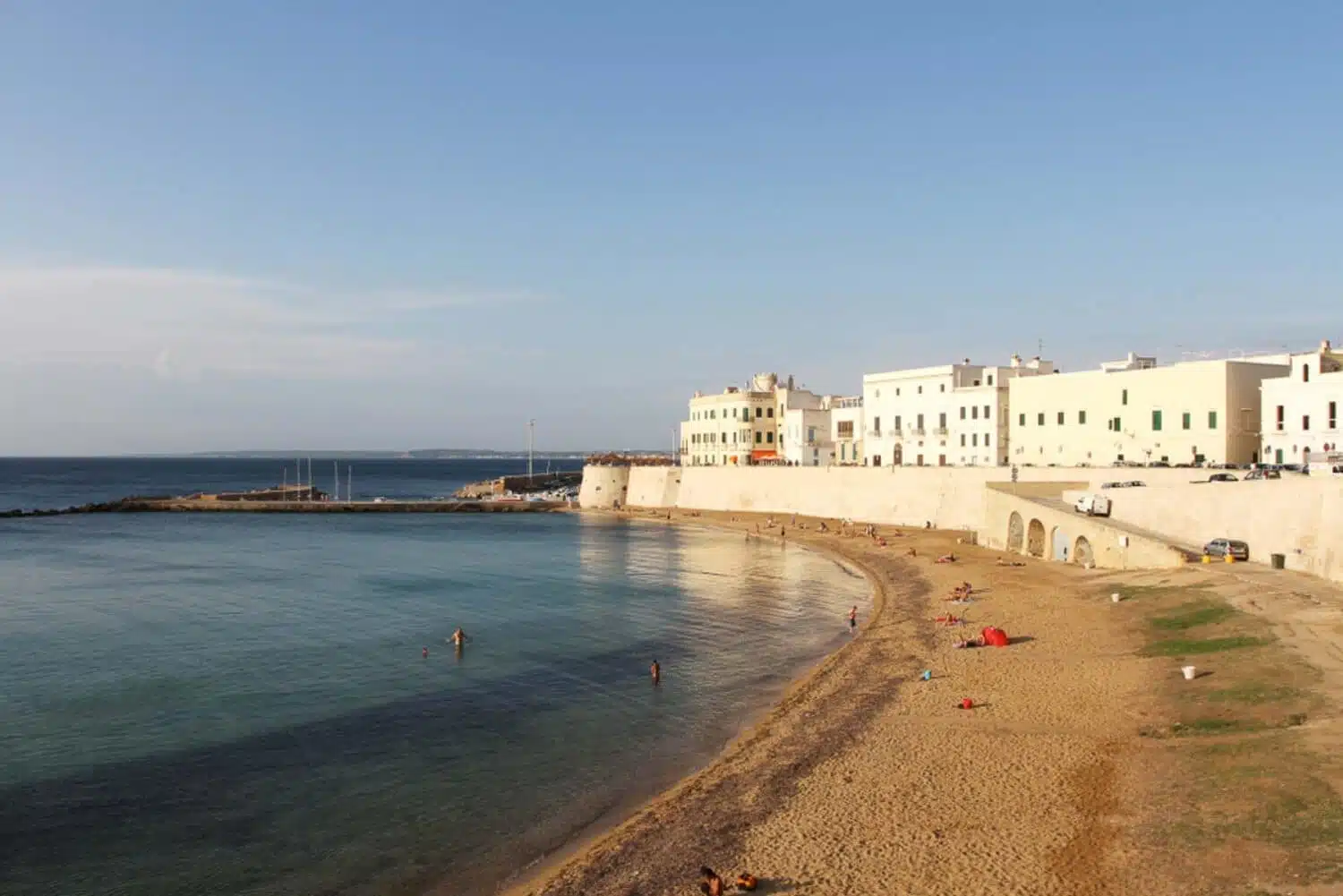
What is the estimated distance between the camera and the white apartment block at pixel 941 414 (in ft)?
248

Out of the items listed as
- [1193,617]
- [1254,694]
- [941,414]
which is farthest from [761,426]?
[1254,694]

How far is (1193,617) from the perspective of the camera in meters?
31.6

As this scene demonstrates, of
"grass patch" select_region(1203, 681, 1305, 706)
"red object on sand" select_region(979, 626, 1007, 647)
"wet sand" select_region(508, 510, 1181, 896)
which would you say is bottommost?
"wet sand" select_region(508, 510, 1181, 896)

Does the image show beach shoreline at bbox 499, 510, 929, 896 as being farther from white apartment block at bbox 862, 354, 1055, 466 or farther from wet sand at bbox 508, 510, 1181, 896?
white apartment block at bbox 862, 354, 1055, 466

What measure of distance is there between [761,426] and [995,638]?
2873 inches

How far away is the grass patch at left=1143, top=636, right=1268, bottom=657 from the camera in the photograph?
2723 centimetres

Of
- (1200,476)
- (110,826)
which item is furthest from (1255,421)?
(110,826)

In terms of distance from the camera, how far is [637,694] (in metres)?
30.9

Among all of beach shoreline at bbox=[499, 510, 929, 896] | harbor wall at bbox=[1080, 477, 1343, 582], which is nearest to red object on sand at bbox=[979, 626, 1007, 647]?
beach shoreline at bbox=[499, 510, 929, 896]

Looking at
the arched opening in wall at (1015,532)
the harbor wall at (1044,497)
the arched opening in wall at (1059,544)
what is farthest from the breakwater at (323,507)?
the arched opening in wall at (1059,544)

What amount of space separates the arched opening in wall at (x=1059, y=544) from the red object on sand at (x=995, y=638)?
17975 millimetres

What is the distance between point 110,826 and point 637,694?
49.6 feet

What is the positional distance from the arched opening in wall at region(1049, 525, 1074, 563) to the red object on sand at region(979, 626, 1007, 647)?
1797 cm

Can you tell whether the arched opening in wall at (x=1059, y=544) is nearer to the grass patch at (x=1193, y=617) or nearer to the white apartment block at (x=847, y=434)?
the grass patch at (x=1193, y=617)
